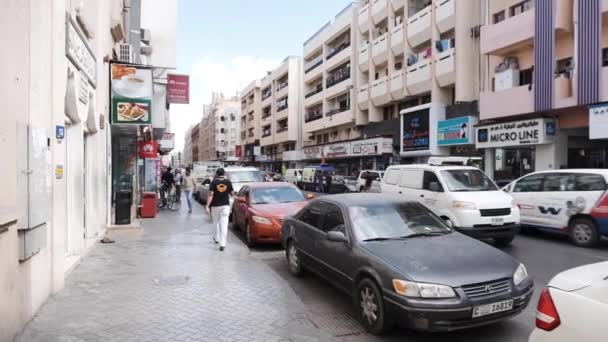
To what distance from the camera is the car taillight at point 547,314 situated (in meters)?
2.82

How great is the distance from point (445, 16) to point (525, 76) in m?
7.28

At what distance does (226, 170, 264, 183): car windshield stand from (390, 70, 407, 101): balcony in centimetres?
1645

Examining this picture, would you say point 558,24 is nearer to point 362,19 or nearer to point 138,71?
point 138,71

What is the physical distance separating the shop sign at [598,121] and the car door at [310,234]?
47.2ft

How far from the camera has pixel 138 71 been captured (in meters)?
12.0

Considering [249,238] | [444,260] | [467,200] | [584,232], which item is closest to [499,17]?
[584,232]

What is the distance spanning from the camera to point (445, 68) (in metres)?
25.8

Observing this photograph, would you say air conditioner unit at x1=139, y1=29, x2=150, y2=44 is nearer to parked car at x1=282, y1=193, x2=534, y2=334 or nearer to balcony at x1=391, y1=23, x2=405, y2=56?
balcony at x1=391, y1=23, x2=405, y2=56

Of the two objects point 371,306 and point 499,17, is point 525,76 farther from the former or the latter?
point 371,306

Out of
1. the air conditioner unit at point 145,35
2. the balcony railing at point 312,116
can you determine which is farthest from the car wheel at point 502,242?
the balcony railing at point 312,116

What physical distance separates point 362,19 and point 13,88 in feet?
116

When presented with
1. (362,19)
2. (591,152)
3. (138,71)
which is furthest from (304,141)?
(138,71)

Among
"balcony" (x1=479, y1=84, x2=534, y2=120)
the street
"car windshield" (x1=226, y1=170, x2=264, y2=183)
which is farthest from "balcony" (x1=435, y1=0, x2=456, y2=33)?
the street

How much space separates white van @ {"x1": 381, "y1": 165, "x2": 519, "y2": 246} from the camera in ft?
30.9
